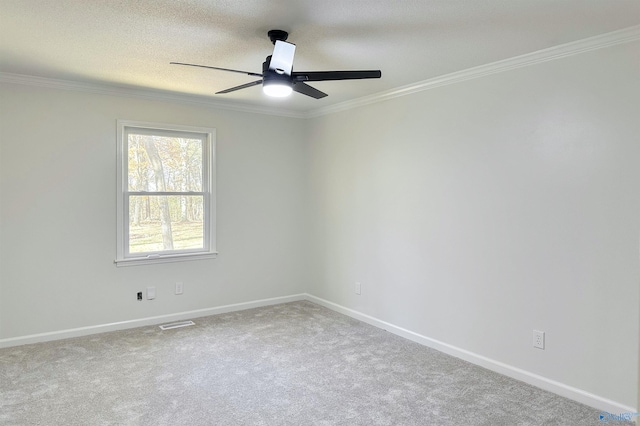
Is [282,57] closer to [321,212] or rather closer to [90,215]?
[90,215]

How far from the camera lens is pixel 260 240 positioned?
17.5 ft

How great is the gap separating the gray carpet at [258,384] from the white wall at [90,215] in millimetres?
402

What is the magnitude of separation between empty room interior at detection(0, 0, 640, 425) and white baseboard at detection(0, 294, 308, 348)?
0.02 m

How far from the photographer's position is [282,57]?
264 cm

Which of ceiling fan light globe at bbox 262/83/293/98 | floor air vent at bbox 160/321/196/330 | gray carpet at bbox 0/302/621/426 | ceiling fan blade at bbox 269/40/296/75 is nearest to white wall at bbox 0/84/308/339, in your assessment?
floor air vent at bbox 160/321/196/330

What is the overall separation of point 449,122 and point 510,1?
60.6 inches

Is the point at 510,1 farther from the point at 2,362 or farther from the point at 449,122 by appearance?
the point at 2,362

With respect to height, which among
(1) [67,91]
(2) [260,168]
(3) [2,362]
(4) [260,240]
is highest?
(1) [67,91]

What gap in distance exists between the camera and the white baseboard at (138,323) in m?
3.95

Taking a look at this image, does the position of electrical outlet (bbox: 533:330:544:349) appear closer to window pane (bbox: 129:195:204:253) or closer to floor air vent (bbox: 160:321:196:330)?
floor air vent (bbox: 160:321:196:330)

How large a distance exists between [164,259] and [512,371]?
11.5 feet

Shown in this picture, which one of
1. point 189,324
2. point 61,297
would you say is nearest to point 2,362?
point 61,297

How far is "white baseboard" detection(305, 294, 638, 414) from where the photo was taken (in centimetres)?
281

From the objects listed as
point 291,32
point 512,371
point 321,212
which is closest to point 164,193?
point 321,212
